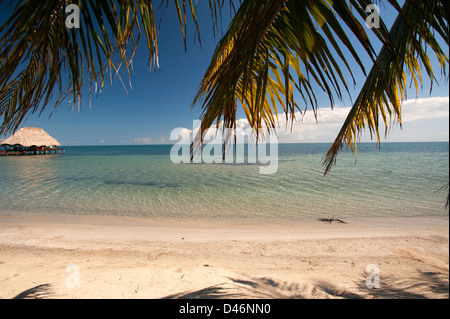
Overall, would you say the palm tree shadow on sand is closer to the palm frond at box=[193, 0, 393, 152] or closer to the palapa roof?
the palm frond at box=[193, 0, 393, 152]

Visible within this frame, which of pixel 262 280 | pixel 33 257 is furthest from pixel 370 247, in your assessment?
pixel 33 257

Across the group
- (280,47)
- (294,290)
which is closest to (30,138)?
(294,290)

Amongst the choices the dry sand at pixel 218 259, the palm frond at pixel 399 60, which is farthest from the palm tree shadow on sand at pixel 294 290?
the palm frond at pixel 399 60

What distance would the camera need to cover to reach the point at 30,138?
39.2 metres

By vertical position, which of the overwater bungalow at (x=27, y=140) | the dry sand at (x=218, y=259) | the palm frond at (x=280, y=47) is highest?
the overwater bungalow at (x=27, y=140)

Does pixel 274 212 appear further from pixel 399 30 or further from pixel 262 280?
pixel 399 30

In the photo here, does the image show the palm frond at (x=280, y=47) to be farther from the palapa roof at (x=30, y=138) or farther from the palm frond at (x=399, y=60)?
the palapa roof at (x=30, y=138)

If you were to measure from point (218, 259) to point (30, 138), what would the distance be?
4954 cm

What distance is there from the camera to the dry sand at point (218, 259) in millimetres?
2932

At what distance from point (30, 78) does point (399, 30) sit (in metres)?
2.49

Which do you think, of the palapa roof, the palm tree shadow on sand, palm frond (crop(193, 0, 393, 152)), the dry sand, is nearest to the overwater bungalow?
the palapa roof

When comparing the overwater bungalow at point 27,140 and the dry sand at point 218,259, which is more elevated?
the overwater bungalow at point 27,140

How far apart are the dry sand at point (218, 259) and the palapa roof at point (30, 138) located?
139ft
